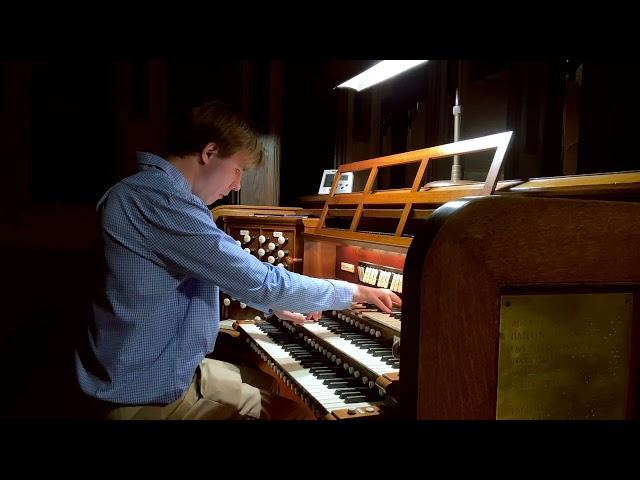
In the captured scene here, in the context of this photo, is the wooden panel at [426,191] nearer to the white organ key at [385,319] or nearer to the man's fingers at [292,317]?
the white organ key at [385,319]

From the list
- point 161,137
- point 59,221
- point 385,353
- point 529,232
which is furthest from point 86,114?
point 529,232

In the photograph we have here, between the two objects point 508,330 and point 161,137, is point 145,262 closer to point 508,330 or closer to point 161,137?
point 508,330

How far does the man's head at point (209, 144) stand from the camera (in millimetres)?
2164

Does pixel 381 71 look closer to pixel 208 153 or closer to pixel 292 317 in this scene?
pixel 208 153

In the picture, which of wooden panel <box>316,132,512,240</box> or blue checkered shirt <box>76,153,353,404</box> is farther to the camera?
wooden panel <box>316,132,512,240</box>

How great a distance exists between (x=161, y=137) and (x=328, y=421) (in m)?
3.69

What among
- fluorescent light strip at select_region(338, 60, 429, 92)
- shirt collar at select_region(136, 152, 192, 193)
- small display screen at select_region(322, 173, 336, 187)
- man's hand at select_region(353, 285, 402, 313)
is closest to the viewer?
shirt collar at select_region(136, 152, 192, 193)

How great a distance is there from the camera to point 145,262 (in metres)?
1.85

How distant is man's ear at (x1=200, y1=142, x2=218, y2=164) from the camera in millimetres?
2172

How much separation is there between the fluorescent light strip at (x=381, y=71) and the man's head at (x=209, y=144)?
43.9 inches

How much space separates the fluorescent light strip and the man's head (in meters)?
1.11

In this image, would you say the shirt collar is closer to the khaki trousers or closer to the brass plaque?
the khaki trousers

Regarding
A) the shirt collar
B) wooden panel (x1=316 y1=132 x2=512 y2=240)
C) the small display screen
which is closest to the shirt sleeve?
the shirt collar

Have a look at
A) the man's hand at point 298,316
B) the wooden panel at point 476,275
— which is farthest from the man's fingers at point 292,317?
the wooden panel at point 476,275
